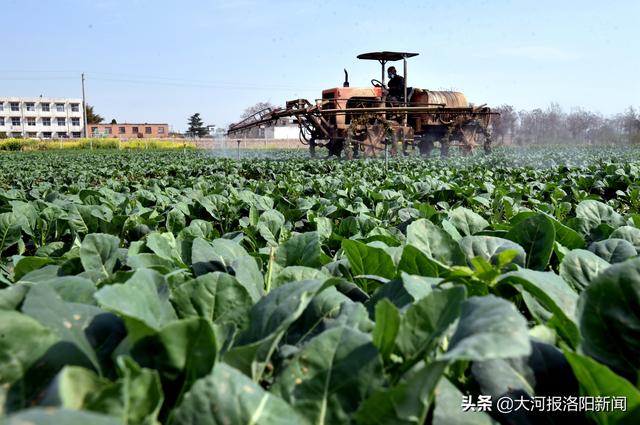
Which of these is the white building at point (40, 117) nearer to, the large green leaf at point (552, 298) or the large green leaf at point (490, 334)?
the large green leaf at point (552, 298)

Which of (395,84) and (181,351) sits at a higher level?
(395,84)

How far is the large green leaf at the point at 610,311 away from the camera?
92cm

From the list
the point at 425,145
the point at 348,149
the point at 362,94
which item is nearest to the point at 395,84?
the point at 362,94

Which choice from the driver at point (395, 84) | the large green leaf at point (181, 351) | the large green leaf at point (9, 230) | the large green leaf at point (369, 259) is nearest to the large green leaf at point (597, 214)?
A: the large green leaf at point (369, 259)

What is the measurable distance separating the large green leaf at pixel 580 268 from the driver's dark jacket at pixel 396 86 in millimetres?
24632

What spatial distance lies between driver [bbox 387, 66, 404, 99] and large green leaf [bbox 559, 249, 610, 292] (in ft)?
80.6

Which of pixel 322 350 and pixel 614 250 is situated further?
pixel 614 250

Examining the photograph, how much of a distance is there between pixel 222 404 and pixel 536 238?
46.8 inches

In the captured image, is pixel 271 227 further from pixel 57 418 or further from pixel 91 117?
pixel 91 117

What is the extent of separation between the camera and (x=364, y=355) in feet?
2.65

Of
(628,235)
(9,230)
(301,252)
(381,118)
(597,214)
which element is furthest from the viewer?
(381,118)

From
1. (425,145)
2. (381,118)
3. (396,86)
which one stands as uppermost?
(396,86)

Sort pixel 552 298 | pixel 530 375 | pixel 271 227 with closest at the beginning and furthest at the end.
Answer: pixel 530 375 → pixel 552 298 → pixel 271 227

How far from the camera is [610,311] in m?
0.93
